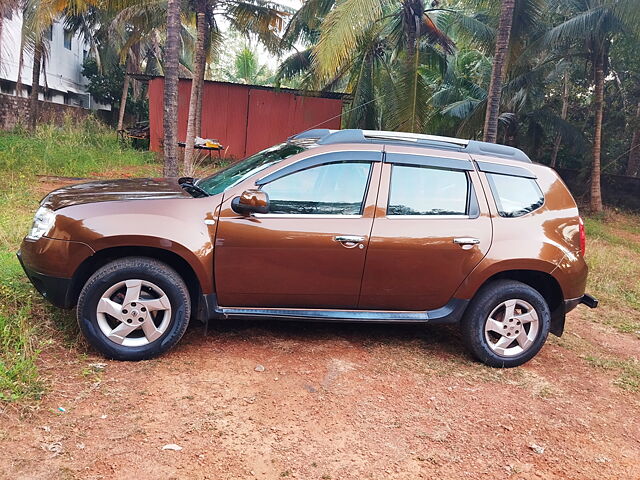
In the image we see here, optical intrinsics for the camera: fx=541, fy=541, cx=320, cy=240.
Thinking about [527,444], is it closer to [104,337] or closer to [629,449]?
[629,449]

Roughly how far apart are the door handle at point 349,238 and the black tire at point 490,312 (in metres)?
1.11

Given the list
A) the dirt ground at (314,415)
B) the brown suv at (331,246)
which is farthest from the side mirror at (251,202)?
the dirt ground at (314,415)

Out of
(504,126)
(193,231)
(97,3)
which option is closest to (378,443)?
(193,231)

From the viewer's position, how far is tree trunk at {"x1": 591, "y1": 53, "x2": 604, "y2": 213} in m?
16.3

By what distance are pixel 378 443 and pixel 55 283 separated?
Result: 8.09 feet

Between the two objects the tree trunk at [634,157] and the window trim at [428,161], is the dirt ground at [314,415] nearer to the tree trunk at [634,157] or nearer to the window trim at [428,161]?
the window trim at [428,161]

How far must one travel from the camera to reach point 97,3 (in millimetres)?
11898

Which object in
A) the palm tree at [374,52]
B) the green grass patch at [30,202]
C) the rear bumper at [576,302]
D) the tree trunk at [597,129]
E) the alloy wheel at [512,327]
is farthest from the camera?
the tree trunk at [597,129]

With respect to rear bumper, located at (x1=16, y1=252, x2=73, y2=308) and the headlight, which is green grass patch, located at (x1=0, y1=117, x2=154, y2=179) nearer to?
the headlight

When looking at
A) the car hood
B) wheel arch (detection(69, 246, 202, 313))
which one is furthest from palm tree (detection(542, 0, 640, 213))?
wheel arch (detection(69, 246, 202, 313))

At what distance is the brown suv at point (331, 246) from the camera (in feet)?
12.6

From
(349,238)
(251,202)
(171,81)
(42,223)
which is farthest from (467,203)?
(171,81)

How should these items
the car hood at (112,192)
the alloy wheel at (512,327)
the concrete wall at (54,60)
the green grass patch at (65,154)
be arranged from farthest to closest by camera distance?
the concrete wall at (54,60) → the green grass patch at (65,154) → the alloy wheel at (512,327) → the car hood at (112,192)

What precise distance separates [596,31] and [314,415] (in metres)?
14.5
